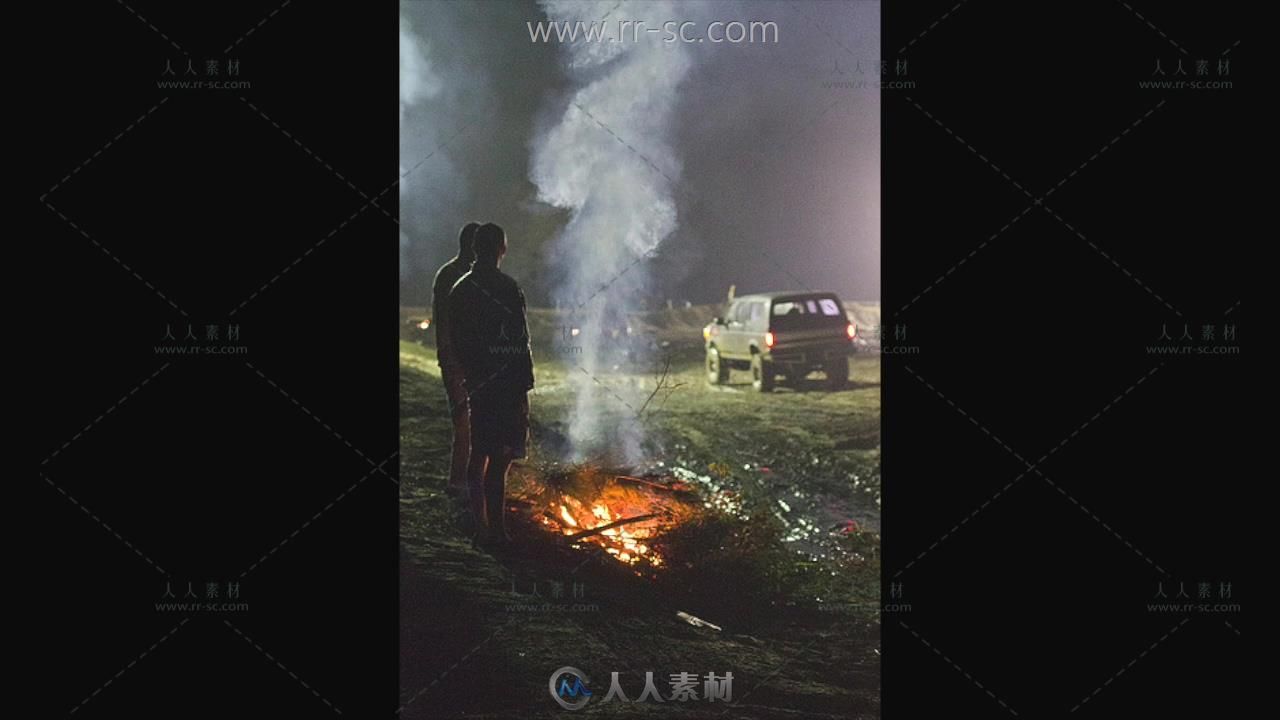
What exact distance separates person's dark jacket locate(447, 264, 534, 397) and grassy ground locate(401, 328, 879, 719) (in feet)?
0.46

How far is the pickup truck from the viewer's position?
5.24 metres

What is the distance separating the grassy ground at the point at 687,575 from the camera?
4.93m

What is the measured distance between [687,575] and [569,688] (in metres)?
0.82

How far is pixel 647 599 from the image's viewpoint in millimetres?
5020

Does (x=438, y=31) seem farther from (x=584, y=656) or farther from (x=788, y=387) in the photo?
(x=584, y=656)

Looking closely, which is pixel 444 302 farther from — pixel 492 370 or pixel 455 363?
pixel 492 370

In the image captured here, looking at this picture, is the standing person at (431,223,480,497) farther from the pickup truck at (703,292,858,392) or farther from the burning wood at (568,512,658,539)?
the pickup truck at (703,292,858,392)

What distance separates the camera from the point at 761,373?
5.32 meters

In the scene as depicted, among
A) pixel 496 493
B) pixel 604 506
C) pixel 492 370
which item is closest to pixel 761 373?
pixel 604 506

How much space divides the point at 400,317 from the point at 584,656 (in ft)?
6.51

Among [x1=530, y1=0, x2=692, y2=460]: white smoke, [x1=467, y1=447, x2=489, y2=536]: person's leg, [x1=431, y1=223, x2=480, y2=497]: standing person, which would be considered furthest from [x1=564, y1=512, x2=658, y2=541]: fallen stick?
[x1=431, y1=223, x2=480, y2=497]: standing person

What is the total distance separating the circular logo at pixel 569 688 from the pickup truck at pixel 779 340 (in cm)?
168

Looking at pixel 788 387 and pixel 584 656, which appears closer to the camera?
pixel 584 656
